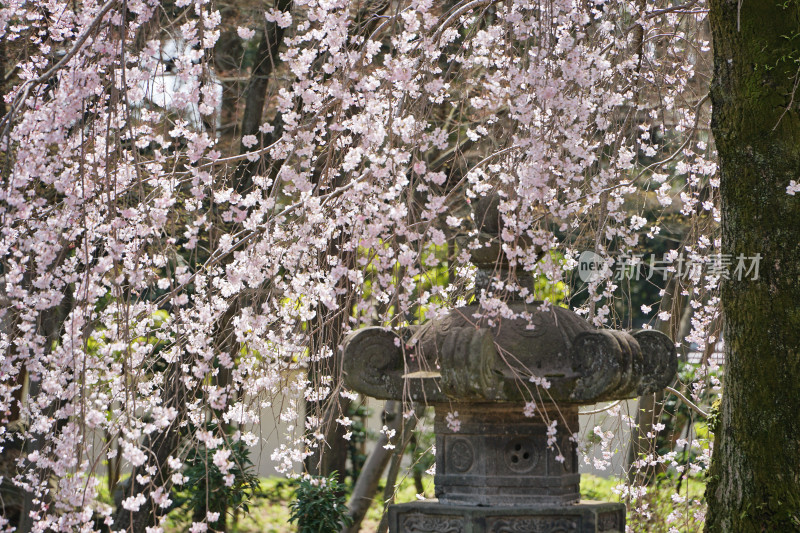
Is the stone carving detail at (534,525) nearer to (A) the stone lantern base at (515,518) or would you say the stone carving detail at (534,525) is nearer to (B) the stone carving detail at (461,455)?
(A) the stone lantern base at (515,518)

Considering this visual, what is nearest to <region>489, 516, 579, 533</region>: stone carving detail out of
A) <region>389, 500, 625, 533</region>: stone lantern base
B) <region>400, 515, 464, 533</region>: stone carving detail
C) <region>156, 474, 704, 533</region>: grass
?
<region>389, 500, 625, 533</region>: stone lantern base

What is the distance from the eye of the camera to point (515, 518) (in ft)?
11.3

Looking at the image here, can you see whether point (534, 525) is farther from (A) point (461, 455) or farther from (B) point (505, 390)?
(B) point (505, 390)

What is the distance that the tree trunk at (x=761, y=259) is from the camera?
11.4 ft

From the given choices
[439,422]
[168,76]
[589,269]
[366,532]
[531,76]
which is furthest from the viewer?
[366,532]

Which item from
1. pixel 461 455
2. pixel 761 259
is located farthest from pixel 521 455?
pixel 761 259

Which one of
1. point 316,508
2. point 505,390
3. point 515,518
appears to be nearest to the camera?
point 505,390

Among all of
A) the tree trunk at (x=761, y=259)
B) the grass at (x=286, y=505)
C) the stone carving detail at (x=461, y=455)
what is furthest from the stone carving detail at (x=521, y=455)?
the grass at (x=286, y=505)

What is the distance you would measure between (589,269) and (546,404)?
1.79 meters

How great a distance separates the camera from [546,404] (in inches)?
135

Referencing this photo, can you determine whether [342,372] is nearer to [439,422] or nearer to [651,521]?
[439,422]

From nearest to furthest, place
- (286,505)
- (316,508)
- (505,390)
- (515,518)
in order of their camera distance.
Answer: (505,390) < (515,518) < (316,508) < (286,505)

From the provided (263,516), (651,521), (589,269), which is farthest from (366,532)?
(589,269)

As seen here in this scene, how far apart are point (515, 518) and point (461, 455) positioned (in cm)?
33
